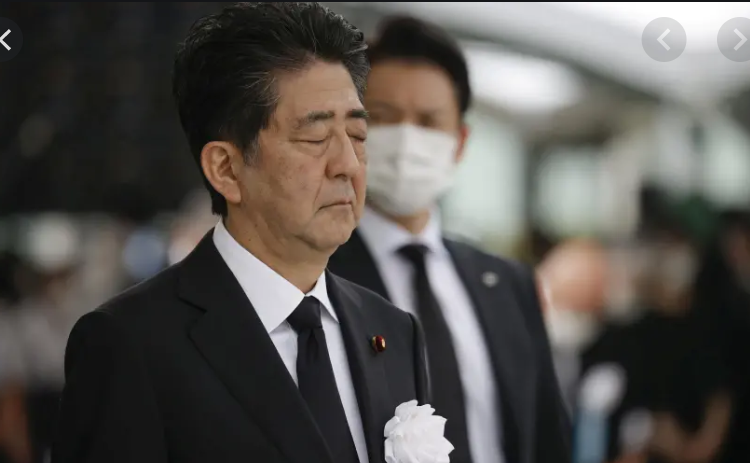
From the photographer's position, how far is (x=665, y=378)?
282 centimetres

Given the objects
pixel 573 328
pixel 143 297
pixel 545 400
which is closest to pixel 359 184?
pixel 143 297

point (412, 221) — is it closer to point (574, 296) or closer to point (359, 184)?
point (359, 184)

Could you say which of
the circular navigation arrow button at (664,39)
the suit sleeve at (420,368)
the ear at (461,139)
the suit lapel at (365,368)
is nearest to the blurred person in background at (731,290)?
the circular navigation arrow button at (664,39)

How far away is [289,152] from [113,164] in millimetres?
1243

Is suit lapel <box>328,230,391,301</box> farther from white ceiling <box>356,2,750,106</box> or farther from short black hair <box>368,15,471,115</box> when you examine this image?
white ceiling <box>356,2,750,106</box>

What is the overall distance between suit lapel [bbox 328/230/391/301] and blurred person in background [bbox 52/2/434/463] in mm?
304

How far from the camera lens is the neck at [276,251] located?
1.21 m

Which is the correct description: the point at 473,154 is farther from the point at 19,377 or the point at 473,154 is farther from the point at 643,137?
the point at 19,377

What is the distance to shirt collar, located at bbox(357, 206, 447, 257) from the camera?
1666mm

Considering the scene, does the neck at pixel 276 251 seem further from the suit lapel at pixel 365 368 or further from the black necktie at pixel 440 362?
the black necktie at pixel 440 362

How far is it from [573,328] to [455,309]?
3.06 feet

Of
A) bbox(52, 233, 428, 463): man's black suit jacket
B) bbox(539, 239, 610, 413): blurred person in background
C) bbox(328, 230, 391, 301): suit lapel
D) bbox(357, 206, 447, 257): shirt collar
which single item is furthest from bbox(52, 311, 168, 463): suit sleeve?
bbox(539, 239, 610, 413): blurred person in background

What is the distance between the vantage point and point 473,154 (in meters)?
2.45

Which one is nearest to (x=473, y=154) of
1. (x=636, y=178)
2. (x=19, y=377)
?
(x=636, y=178)
